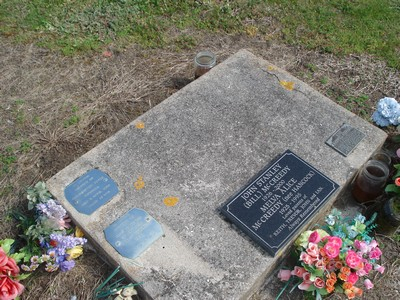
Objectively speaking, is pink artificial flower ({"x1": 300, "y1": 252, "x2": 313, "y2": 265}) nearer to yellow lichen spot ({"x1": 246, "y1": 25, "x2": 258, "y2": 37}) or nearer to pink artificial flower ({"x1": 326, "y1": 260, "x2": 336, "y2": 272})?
pink artificial flower ({"x1": 326, "y1": 260, "x2": 336, "y2": 272})

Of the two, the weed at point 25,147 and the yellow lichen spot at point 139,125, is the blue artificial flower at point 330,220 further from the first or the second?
the weed at point 25,147

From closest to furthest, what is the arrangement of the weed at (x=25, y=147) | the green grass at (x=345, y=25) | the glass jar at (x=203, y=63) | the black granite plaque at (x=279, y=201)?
the black granite plaque at (x=279, y=201) → the weed at (x=25, y=147) → the glass jar at (x=203, y=63) → the green grass at (x=345, y=25)

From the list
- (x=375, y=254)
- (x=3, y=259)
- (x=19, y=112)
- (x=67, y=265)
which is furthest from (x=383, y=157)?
(x=19, y=112)

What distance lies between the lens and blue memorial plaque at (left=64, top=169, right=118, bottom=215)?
2832 mm

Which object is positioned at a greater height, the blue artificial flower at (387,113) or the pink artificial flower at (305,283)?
the blue artificial flower at (387,113)

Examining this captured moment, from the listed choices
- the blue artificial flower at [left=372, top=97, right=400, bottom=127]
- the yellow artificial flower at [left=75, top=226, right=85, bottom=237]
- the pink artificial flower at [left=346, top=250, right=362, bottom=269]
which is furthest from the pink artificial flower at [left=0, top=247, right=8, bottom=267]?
the blue artificial flower at [left=372, top=97, right=400, bottom=127]

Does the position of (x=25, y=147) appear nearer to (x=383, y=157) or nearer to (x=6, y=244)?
(x=6, y=244)

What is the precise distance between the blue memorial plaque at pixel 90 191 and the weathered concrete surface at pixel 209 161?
1.7 inches

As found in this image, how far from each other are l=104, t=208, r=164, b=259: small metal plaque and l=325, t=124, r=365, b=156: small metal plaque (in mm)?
1541

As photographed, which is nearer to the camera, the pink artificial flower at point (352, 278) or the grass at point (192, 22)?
the pink artificial flower at point (352, 278)

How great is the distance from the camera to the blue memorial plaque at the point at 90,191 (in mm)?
2832

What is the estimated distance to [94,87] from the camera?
13.0ft

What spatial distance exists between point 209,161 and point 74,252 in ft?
3.79

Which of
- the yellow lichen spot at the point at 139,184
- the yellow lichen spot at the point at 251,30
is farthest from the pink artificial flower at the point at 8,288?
the yellow lichen spot at the point at 251,30
